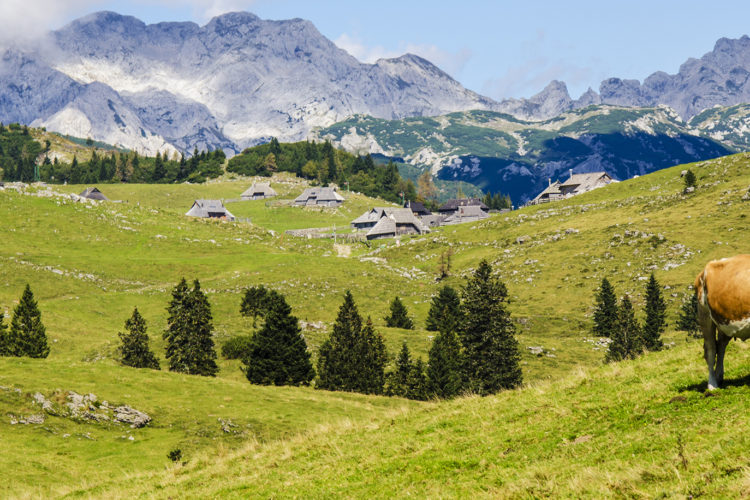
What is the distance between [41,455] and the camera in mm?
31719

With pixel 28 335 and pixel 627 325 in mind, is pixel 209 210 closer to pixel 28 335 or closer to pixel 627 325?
pixel 28 335

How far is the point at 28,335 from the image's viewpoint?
57.3 metres

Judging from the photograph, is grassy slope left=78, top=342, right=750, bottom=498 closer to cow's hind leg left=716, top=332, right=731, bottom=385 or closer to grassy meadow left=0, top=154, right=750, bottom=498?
grassy meadow left=0, top=154, right=750, bottom=498

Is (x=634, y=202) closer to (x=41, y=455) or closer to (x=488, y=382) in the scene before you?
(x=488, y=382)

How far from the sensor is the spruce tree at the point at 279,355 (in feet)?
176

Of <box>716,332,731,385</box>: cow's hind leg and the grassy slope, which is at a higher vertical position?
<box>716,332,731,385</box>: cow's hind leg

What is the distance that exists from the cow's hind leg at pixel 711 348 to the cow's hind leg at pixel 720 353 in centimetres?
14

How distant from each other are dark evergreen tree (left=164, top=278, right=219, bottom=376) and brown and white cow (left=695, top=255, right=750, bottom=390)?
4906 centimetres

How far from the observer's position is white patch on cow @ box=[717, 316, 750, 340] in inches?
537

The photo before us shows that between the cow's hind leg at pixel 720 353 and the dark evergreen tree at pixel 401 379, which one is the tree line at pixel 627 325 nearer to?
the dark evergreen tree at pixel 401 379

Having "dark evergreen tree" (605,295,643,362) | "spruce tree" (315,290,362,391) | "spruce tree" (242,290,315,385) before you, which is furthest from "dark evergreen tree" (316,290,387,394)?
"dark evergreen tree" (605,295,643,362)

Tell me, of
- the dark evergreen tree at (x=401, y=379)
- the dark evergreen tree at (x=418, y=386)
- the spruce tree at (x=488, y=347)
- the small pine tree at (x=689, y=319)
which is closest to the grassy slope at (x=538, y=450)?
the dark evergreen tree at (x=418, y=386)

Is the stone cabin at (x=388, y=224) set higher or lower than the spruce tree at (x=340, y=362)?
higher

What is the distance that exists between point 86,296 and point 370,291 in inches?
1699
